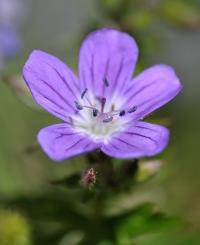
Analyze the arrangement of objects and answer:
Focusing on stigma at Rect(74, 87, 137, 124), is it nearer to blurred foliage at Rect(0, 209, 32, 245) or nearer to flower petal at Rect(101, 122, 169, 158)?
flower petal at Rect(101, 122, 169, 158)

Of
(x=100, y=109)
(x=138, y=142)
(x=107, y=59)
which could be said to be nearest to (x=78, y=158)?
(x=100, y=109)

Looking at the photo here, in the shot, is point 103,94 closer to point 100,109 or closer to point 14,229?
point 100,109

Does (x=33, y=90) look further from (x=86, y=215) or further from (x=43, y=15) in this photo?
(x=43, y=15)

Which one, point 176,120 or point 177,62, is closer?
point 176,120

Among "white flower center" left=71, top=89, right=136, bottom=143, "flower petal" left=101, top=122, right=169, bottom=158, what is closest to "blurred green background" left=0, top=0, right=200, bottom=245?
"white flower center" left=71, top=89, right=136, bottom=143

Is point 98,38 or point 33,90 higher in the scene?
point 98,38

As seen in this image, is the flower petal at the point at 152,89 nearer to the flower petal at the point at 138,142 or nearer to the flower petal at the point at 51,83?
the flower petal at the point at 138,142

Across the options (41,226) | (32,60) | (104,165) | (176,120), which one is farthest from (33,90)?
(176,120)
